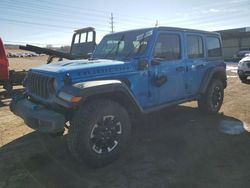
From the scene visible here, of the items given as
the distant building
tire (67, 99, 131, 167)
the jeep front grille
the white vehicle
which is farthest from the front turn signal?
the distant building

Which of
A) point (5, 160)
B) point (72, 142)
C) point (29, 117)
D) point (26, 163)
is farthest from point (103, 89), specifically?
point (5, 160)

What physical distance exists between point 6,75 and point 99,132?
7585 millimetres

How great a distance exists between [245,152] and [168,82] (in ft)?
5.94

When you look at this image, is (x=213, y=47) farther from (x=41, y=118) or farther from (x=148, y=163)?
(x=41, y=118)

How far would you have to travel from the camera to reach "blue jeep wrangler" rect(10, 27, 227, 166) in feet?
11.4

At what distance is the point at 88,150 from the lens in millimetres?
3498

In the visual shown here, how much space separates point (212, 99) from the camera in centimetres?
638

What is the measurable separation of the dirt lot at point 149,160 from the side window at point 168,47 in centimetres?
154

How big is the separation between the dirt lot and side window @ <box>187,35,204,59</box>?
1540 mm

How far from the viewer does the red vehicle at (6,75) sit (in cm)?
951

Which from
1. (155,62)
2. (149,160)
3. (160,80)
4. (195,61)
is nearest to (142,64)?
(155,62)

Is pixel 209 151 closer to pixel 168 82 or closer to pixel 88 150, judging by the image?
pixel 168 82

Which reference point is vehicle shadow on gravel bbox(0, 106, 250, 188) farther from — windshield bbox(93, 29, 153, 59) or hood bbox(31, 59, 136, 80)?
windshield bbox(93, 29, 153, 59)

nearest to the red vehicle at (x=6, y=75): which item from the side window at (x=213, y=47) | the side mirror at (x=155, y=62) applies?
the side mirror at (x=155, y=62)
